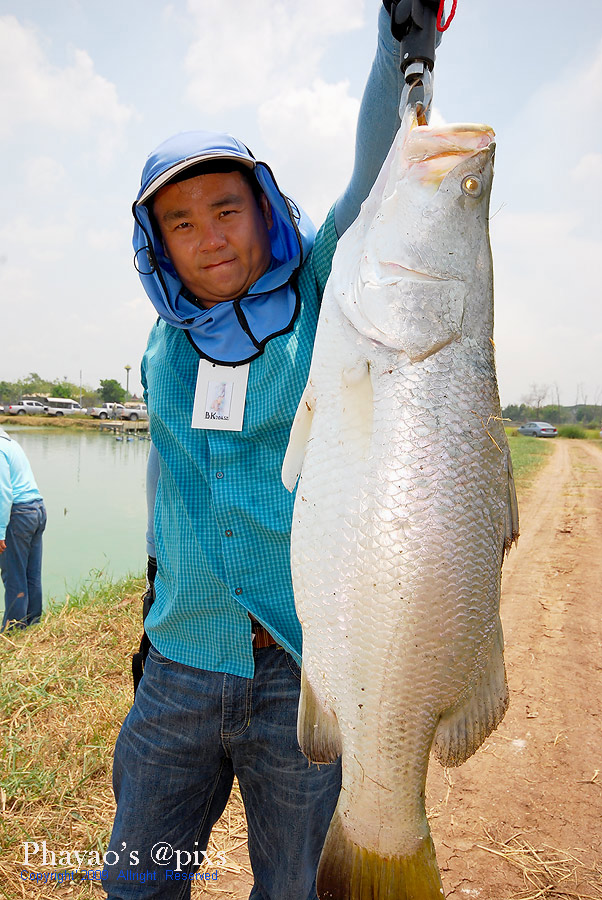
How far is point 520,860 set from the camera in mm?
3420

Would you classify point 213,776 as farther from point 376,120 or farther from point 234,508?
point 376,120

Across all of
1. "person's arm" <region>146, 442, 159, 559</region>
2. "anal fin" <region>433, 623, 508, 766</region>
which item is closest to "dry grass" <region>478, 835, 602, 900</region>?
"anal fin" <region>433, 623, 508, 766</region>

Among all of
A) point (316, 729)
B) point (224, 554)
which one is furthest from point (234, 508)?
point (316, 729)

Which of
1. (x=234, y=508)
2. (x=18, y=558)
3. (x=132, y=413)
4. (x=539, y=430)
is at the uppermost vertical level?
(x=234, y=508)

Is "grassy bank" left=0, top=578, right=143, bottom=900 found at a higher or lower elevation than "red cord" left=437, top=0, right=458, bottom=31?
lower

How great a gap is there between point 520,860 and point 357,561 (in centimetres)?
304

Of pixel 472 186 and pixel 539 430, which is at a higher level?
pixel 472 186

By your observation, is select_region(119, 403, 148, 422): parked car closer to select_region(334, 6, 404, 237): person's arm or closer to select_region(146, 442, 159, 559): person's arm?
select_region(146, 442, 159, 559): person's arm

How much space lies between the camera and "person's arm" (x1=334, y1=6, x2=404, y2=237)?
176 cm

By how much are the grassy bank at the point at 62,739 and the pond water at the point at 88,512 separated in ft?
8.14

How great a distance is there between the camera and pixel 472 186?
1582 mm

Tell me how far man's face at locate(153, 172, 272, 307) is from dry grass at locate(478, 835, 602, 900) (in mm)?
3371

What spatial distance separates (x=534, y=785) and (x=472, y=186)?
397cm

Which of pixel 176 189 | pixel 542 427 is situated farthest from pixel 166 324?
pixel 542 427
